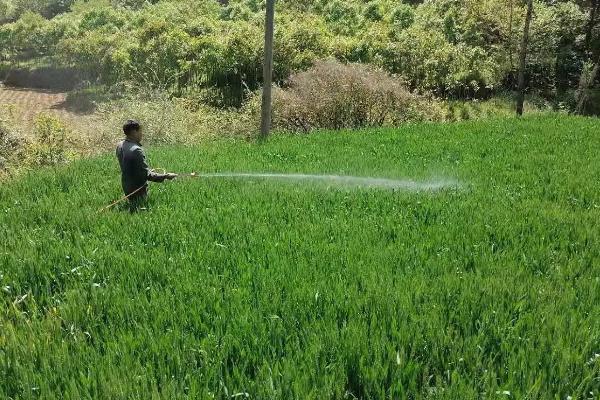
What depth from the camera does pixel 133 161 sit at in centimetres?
643

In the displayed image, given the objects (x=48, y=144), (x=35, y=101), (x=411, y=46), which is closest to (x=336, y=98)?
(x=48, y=144)

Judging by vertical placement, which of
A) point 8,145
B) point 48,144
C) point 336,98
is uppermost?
point 336,98

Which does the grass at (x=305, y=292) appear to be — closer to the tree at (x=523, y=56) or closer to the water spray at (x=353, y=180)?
the water spray at (x=353, y=180)

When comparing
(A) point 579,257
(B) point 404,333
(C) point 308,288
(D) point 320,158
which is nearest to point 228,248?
(C) point 308,288

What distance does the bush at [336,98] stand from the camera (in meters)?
18.9

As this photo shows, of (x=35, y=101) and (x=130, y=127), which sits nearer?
(x=130, y=127)

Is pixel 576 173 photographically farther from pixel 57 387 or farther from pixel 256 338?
pixel 57 387

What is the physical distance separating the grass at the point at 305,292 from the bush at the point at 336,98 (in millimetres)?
11401

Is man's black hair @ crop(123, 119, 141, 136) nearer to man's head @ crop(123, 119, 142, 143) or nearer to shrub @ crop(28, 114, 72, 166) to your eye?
man's head @ crop(123, 119, 142, 143)

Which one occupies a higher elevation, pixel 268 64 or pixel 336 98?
pixel 268 64

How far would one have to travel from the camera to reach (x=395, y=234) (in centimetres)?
552

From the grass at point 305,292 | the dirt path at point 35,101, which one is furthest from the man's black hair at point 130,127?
the dirt path at point 35,101

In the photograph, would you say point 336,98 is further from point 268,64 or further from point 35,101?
point 35,101

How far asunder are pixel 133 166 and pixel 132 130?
1.51 ft
